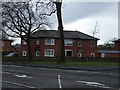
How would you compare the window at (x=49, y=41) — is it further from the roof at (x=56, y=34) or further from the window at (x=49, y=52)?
the window at (x=49, y=52)

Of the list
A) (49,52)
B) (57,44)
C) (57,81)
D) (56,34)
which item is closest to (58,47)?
(57,44)

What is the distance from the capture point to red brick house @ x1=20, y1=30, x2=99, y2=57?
6325 cm

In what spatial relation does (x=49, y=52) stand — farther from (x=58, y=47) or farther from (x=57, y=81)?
(x=57, y=81)

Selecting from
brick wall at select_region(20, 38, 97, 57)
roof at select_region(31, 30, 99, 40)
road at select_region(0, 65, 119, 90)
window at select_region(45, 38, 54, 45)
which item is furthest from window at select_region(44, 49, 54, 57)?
road at select_region(0, 65, 119, 90)

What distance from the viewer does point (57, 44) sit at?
63.6 meters

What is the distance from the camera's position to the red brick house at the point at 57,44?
63250 mm

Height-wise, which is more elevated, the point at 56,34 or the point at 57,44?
the point at 56,34

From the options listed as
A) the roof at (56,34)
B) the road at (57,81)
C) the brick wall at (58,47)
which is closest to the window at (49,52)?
the brick wall at (58,47)

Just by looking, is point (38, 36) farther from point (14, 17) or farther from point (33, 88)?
point (33, 88)

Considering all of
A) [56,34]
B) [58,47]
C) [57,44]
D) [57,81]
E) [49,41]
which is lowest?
[57,81]

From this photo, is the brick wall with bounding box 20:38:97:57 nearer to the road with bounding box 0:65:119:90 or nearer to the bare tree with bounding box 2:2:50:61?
the bare tree with bounding box 2:2:50:61

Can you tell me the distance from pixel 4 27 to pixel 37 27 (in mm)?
5285

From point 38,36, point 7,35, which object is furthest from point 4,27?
point 38,36

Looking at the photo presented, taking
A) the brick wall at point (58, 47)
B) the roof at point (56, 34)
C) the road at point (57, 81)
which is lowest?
the road at point (57, 81)
